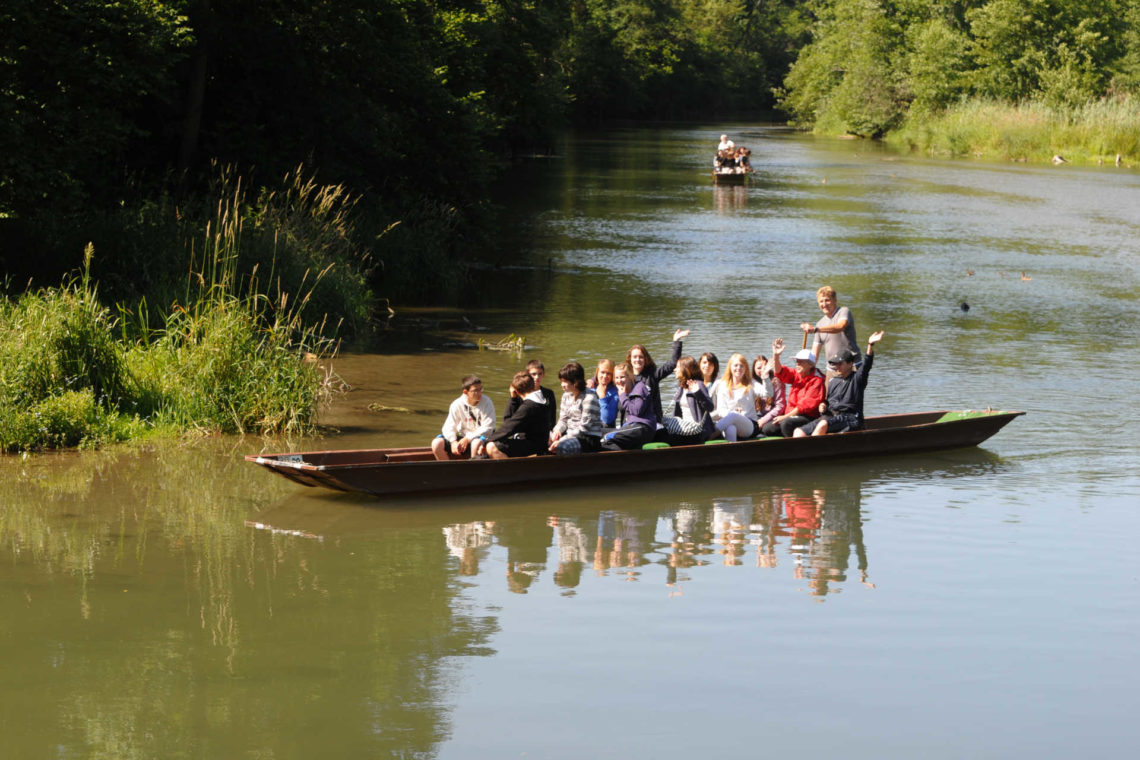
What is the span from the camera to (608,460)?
11258 mm

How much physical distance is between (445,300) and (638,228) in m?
11.3

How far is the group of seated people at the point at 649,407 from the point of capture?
432 inches

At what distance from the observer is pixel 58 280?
16.3 m

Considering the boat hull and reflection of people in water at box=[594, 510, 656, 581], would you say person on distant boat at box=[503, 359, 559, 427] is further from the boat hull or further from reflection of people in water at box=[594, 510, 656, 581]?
the boat hull

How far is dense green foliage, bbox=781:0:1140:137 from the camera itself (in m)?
62.0

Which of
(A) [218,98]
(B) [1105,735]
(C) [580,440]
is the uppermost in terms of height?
(A) [218,98]

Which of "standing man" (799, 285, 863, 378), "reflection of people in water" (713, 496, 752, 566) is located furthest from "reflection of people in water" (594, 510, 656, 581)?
"standing man" (799, 285, 863, 378)

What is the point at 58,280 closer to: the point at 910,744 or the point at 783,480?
the point at 783,480

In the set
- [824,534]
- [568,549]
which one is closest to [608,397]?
[568,549]

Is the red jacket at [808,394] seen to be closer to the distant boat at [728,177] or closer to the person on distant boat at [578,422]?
the person on distant boat at [578,422]

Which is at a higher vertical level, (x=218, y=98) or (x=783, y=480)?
(x=218, y=98)

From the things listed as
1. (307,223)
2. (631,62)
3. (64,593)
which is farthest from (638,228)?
(631,62)

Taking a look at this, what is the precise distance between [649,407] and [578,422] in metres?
0.71

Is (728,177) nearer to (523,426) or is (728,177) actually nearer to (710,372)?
(710,372)
